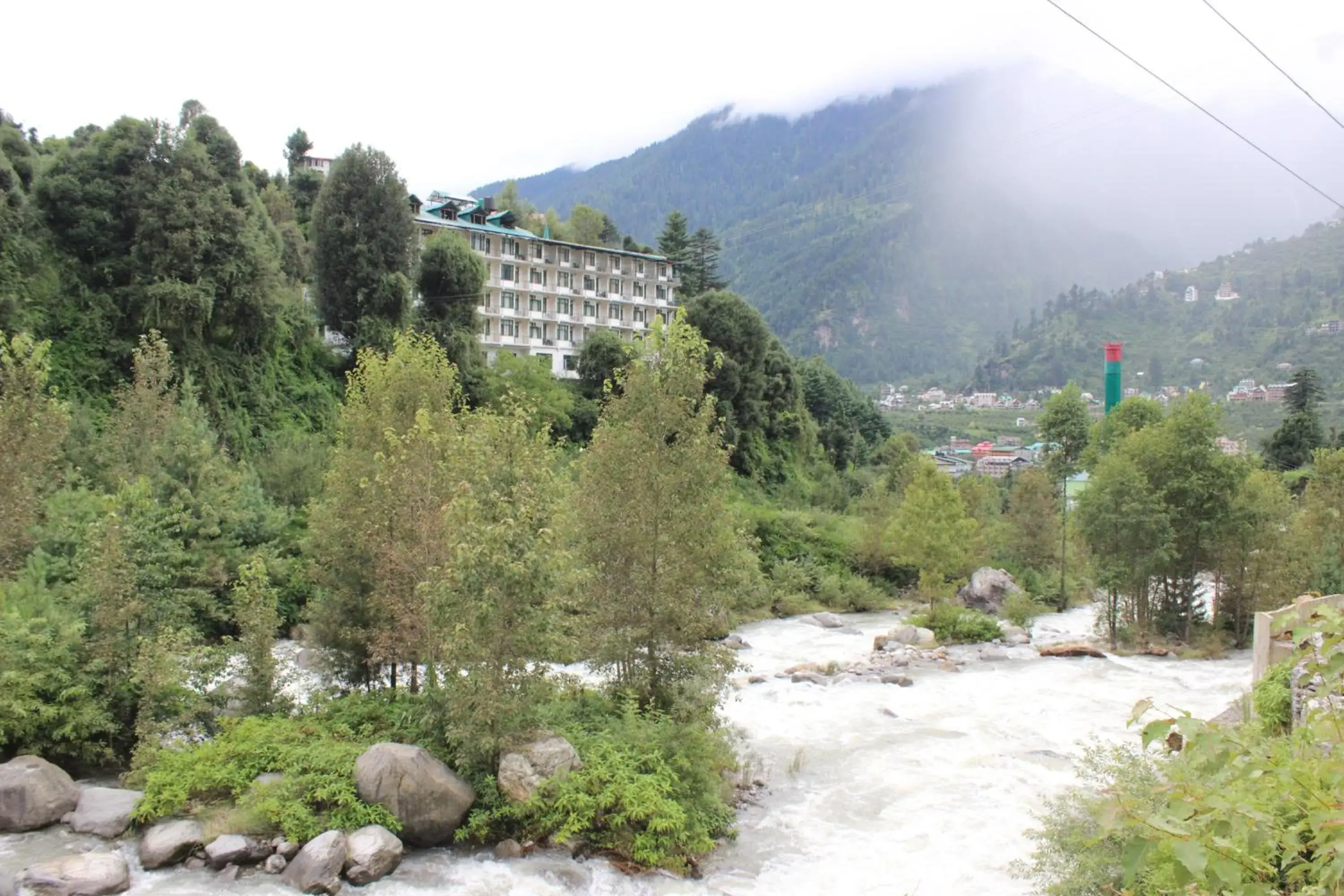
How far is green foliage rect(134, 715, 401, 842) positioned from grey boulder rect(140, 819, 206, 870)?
0.43 meters

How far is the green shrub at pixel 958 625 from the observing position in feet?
99.0

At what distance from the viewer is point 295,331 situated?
38.2 m

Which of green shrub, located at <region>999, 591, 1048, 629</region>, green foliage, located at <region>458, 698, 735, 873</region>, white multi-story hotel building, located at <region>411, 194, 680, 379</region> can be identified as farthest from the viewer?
white multi-story hotel building, located at <region>411, 194, 680, 379</region>

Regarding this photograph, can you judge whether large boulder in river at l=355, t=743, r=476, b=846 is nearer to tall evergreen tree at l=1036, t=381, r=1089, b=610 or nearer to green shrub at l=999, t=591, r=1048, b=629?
green shrub at l=999, t=591, r=1048, b=629

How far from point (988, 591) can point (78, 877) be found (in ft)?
104

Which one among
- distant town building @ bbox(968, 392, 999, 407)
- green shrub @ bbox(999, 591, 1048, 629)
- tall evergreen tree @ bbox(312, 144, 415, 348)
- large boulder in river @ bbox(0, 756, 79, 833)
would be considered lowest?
green shrub @ bbox(999, 591, 1048, 629)

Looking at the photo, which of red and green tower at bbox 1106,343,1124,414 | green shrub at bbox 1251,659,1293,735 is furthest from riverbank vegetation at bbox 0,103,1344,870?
red and green tower at bbox 1106,343,1124,414

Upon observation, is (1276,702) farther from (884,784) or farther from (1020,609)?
(1020,609)

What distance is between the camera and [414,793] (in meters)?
12.4

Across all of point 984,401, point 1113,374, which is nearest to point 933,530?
point 1113,374

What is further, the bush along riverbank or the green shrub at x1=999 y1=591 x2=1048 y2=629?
the green shrub at x1=999 y1=591 x2=1048 y2=629

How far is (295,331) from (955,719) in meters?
30.5

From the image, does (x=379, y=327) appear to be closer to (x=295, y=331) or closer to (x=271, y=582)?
(x=295, y=331)

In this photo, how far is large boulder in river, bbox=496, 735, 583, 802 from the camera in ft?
41.5
